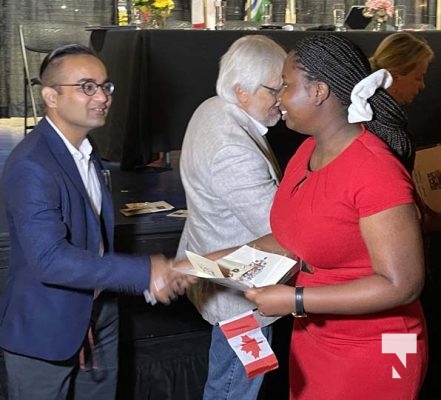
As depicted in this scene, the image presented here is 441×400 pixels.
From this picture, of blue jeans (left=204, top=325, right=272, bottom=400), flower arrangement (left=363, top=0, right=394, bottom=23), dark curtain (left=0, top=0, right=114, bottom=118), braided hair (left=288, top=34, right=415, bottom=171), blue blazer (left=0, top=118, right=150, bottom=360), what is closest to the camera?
braided hair (left=288, top=34, right=415, bottom=171)

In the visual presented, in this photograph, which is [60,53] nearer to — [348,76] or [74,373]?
[348,76]

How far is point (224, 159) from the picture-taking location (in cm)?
199

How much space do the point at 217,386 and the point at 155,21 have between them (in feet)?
7.38

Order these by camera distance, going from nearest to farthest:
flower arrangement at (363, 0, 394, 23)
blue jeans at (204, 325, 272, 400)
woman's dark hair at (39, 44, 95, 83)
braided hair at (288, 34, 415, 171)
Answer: braided hair at (288, 34, 415, 171)
woman's dark hair at (39, 44, 95, 83)
blue jeans at (204, 325, 272, 400)
flower arrangement at (363, 0, 394, 23)

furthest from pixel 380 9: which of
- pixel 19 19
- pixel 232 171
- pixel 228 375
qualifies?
pixel 19 19

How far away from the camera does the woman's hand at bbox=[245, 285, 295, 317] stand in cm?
150

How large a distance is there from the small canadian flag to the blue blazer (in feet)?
0.86

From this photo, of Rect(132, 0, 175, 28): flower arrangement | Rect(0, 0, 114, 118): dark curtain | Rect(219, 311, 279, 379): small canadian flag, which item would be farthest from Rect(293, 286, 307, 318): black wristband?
Rect(0, 0, 114, 118): dark curtain

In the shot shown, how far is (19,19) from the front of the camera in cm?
669

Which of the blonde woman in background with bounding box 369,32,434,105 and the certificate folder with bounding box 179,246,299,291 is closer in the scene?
the certificate folder with bounding box 179,246,299,291

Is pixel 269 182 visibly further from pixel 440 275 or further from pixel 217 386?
pixel 440 275

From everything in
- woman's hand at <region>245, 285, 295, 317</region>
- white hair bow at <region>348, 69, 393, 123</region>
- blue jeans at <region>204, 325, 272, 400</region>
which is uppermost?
white hair bow at <region>348, 69, 393, 123</region>

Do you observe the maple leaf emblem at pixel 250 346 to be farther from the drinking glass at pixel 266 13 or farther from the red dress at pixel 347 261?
the drinking glass at pixel 266 13

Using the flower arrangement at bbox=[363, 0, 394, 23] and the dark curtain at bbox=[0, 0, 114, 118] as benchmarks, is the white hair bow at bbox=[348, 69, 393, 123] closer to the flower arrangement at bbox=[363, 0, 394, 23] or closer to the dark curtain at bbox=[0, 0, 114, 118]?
the flower arrangement at bbox=[363, 0, 394, 23]
